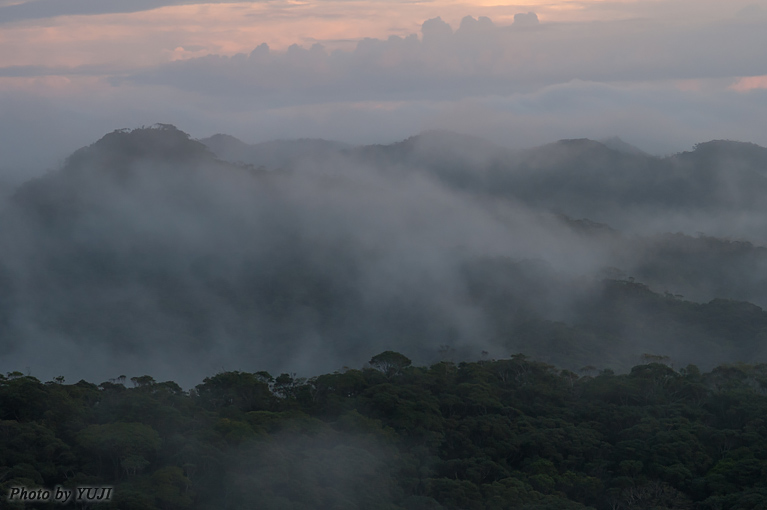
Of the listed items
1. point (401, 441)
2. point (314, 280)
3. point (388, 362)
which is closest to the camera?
point (401, 441)

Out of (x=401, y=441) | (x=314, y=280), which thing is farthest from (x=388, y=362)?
(x=314, y=280)

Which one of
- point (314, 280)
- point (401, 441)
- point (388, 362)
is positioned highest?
point (401, 441)

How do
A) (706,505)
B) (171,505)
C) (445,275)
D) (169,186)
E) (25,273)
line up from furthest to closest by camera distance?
(169,186)
(25,273)
(445,275)
(706,505)
(171,505)

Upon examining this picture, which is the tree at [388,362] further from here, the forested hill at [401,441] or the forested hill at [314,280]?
the forested hill at [314,280]

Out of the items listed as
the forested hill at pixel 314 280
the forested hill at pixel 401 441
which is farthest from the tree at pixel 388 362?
the forested hill at pixel 314 280

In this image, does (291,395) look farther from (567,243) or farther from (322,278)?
(567,243)

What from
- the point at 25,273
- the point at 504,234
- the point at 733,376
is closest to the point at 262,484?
the point at 733,376

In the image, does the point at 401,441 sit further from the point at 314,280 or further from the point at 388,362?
the point at 314,280

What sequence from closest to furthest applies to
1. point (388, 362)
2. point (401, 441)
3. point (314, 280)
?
point (401, 441), point (388, 362), point (314, 280)
